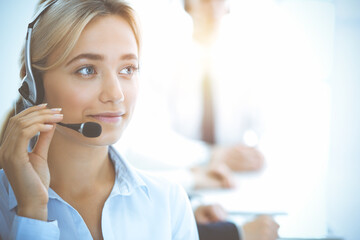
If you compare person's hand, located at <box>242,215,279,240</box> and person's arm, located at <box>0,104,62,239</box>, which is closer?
person's arm, located at <box>0,104,62,239</box>

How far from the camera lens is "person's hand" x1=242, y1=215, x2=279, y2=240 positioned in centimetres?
98

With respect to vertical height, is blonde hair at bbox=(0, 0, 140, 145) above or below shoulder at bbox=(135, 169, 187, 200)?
above

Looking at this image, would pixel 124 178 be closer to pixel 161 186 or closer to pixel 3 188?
pixel 161 186

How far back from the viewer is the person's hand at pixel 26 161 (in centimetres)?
60

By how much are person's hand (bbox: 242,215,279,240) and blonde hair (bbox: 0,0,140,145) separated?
68 cm

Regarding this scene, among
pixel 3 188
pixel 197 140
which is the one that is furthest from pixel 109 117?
pixel 197 140

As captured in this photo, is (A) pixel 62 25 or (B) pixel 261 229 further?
(B) pixel 261 229

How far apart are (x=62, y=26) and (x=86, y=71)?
96mm

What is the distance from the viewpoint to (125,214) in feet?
2.42

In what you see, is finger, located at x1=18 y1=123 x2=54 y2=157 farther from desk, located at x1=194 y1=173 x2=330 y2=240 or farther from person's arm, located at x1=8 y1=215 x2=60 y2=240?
desk, located at x1=194 y1=173 x2=330 y2=240

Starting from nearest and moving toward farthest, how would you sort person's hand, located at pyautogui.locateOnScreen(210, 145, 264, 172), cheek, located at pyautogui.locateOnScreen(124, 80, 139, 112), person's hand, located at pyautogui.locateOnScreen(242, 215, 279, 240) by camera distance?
cheek, located at pyautogui.locateOnScreen(124, 80, 139, 112)
person's hand, located at pyautogui.locateOnScreen(242, 215, 279, 240)
person's hand, located at pyautogui.locateOnScreen(210, 145, 264, 172)

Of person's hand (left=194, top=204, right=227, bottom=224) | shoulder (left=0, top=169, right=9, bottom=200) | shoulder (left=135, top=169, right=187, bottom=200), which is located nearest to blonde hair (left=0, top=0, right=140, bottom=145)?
shoulder (left=0, top=169, right=9, bottom=200)

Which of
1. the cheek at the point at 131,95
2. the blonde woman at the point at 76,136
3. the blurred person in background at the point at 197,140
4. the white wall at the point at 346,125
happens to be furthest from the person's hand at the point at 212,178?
the cheek at the point at 131,95

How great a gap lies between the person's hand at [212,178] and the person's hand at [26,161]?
676 millimetres
